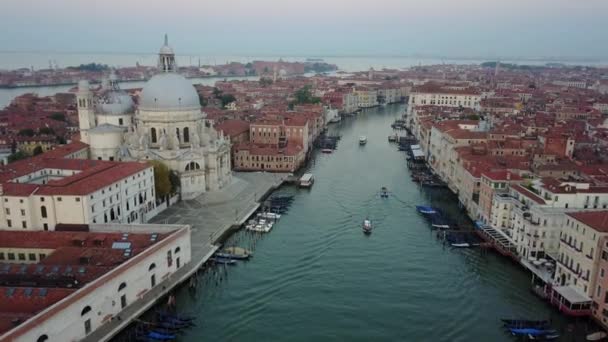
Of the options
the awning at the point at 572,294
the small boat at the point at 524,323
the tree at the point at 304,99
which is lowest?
the small boat at the point at 524,323

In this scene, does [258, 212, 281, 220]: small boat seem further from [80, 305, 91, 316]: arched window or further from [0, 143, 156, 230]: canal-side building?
[80, 305, 91, 316]: arched window

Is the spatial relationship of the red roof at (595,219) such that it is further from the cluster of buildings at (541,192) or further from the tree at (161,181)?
the tree at (161,181)

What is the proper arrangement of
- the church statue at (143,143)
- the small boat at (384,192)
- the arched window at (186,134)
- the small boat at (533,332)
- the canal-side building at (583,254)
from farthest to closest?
the small boat at (384,192), the arched window at (186,134), the church statue at (143,143), the canal-side building at (583,254), the small boat at (533,332)

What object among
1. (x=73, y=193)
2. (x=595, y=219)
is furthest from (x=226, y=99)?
(x=595, y=219)

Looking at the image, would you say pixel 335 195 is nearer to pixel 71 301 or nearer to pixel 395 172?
pixel 395 172

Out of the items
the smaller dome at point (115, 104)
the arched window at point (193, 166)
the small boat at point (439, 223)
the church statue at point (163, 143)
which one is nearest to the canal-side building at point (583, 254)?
the small boat at point (439, 223)

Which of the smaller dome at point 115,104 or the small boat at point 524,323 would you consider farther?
the smaller dome at point 115,104

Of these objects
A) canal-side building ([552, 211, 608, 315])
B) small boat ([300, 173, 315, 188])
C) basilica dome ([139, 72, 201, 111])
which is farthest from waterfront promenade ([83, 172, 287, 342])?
canal-side building ([552, 211, 608, 315])
